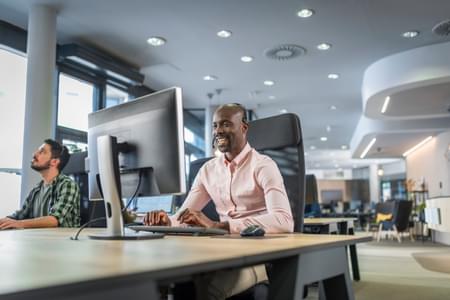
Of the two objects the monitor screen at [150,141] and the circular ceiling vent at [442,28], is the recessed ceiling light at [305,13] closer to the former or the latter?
the circular ceiling vent at [442,28]

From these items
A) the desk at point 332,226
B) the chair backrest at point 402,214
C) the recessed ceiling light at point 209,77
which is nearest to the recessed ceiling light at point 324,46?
the recessed ceiling light at point 209,77

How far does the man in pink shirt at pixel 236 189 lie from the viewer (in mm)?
1503

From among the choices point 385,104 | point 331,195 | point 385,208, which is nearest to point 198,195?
point 385,104

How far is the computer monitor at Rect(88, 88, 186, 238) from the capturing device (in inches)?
54.3

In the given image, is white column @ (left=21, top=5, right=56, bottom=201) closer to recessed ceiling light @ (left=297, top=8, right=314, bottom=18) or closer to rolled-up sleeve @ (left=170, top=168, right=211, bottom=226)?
recessed ceiling light @ (left=297, top=8, right=314, bottom=18)

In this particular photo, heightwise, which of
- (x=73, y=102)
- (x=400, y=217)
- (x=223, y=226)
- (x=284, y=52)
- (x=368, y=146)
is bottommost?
(x=400, y=217)

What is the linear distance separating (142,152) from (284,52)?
14.8 feet

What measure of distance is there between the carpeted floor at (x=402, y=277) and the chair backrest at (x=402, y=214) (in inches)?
112

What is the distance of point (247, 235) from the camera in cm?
126

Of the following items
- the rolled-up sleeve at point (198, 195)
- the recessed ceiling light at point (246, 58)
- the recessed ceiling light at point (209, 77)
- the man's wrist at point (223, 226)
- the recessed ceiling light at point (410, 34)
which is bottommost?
the man's wrist at point (223, 226)

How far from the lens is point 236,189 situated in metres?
1.75

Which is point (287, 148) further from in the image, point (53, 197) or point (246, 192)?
point (53, 197)

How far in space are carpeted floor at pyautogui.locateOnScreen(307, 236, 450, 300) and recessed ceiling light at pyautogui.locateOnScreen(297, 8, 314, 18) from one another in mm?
2765

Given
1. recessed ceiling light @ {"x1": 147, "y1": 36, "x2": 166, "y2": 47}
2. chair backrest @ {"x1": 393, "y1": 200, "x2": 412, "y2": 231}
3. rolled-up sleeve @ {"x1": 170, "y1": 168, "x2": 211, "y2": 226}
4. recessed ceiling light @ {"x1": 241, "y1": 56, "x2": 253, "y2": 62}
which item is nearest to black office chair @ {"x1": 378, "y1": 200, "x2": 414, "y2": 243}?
chair backrest @ {"x1": 393, "y1": 200, "x2": 412, "y2": 231}
